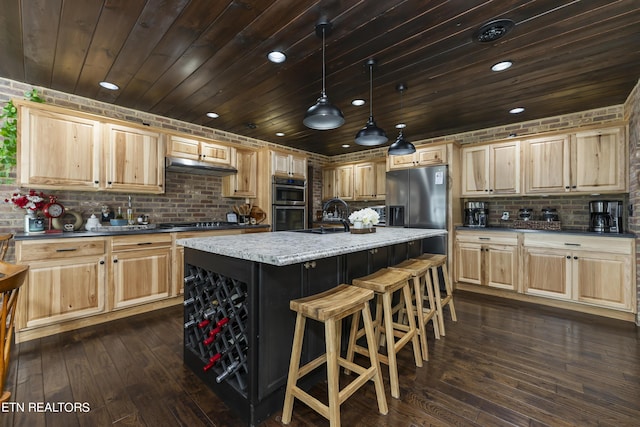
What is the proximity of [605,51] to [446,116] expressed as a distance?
1.66 m

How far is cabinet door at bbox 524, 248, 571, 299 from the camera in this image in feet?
10.8

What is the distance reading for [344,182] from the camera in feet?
19.1

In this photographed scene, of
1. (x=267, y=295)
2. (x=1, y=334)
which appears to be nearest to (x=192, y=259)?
(x=267, y=295)

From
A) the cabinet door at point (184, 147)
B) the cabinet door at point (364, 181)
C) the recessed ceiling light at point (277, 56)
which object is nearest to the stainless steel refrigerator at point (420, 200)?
the cabinet door at point (364, 181)

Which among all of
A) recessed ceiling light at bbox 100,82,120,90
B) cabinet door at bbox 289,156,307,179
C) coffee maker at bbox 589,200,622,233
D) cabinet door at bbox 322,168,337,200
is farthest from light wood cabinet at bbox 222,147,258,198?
coffee maker at bbox 589,200,622,233

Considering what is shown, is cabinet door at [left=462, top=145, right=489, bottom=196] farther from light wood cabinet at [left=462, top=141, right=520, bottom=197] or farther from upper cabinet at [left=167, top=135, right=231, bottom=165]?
upper cabinet at [left=167, top=135, right=231, bottom=165]

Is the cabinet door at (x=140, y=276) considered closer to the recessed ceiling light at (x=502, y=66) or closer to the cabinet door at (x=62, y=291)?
the cabinet door at (x=62, y=291)

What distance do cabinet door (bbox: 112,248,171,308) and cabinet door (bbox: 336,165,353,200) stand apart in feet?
11.6

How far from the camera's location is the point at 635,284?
2895 mm

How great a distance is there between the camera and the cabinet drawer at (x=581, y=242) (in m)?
2.97

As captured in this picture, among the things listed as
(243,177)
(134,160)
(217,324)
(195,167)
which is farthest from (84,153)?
(217,324)

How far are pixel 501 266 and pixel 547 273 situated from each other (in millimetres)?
481

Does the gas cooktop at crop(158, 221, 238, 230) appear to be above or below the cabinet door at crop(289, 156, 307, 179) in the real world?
below

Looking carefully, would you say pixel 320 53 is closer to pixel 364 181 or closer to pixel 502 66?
pixel 502 66
